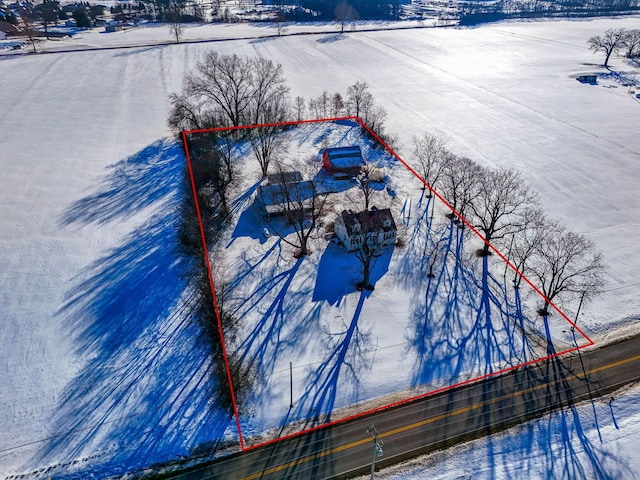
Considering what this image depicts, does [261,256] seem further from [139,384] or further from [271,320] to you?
[139,384]

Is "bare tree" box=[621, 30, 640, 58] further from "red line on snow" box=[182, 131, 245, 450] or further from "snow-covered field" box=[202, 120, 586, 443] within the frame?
"red line on snow" box=[182, 131, 245, 450]

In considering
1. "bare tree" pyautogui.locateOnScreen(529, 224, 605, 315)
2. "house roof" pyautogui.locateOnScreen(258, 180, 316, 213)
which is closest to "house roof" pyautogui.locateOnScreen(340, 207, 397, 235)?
"house roof" pyautogui.locateOnScreen(258, 180, 316, 213)

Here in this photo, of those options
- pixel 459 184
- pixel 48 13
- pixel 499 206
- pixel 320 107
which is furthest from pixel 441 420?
pixel 48 13

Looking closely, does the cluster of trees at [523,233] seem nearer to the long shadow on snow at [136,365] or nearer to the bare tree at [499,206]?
the bare tree at [499,206]

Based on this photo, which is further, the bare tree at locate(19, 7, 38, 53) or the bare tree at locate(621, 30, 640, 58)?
the bare tree at locate(19, 7, 38, 53)

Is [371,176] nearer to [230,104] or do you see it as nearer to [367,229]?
[367,229]

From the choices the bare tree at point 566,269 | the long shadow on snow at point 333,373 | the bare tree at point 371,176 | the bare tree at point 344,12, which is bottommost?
the long shadow on snow at point 333,373

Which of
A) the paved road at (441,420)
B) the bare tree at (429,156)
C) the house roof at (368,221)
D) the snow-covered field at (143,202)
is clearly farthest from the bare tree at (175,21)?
the paved road at (441,420)
